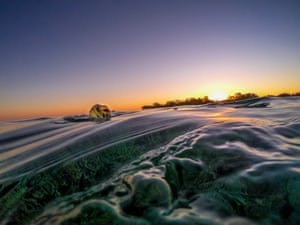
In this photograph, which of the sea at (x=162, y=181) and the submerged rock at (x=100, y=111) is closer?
the sea at (x=162, y=181)

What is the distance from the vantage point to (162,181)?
161 cm

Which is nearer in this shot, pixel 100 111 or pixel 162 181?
pixel 162 181

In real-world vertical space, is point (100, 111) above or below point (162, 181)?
above

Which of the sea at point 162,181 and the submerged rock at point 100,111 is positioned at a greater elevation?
the submerged rock at point 100,111

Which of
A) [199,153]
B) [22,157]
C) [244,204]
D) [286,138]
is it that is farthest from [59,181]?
[286,138]

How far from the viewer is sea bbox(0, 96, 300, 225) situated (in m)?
1.28

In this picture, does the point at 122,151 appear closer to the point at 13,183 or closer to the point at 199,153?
the point at 199,153

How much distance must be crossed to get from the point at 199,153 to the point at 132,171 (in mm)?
731

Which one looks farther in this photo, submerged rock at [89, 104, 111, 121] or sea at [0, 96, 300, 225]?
submerged rock at [89, 104, 111, 121]

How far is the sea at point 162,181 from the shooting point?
1280mm

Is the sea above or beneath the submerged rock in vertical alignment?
beneath

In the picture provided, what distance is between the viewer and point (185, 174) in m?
1.77

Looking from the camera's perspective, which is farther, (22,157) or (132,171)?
(22,157)

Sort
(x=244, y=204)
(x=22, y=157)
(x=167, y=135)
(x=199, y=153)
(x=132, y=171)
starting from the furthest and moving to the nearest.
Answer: (x=167, y=135) → (x=22, y=157) → (x=199, y=153) → (x=132, y=171) → (x=244, y=204)
